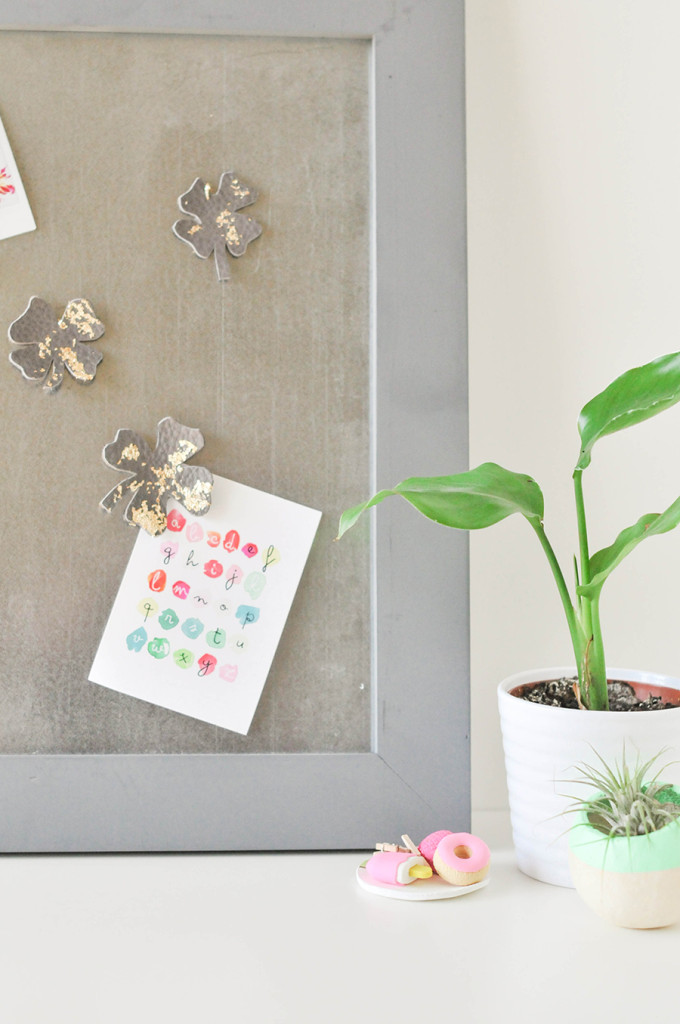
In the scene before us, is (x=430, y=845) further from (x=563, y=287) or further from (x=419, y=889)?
(x=563, y=287)

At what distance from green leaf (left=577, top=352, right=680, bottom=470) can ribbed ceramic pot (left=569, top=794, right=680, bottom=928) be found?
27cm

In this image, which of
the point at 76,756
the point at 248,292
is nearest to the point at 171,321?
the point at 248,292

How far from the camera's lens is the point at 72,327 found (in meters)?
0.77

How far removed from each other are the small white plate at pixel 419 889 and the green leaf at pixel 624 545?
0.81 ft

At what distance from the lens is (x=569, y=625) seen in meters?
0.68

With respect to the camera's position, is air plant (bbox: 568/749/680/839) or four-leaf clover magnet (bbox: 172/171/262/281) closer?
air plant (bbox: 568/749/680/839)

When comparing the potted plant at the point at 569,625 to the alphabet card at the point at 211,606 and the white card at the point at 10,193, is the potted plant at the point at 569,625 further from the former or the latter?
the white card at the point at 10,193

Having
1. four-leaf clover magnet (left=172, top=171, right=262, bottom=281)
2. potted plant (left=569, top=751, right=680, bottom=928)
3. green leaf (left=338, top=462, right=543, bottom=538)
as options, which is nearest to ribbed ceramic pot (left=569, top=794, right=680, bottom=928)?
potted plant (left=569, top=751, right=680, bottom=928)

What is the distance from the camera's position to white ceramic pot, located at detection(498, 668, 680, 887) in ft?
2.14

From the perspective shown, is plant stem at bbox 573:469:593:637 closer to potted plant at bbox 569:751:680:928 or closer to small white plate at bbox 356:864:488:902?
potted plant at bbox 569:751:680:928

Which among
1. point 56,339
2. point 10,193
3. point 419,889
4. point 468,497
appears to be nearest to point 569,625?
point 468,497

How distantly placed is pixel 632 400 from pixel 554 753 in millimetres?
283

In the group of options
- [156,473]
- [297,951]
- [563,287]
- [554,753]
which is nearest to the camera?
[297,951]

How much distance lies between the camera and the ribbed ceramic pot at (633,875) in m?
0.58
